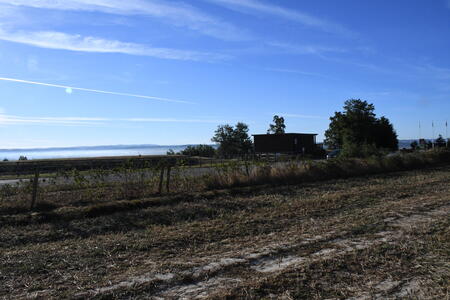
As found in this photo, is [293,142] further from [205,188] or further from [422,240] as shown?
[422,240]

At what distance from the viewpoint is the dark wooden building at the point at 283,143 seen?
50156 millimetres

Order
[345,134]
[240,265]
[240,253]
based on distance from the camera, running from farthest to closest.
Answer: [345,134] → [240,253] → [240,265]

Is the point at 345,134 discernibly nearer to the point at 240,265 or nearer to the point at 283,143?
the point at 283,143

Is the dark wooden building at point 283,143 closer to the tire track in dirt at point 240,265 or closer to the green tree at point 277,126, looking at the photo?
the green tree at point 277,126

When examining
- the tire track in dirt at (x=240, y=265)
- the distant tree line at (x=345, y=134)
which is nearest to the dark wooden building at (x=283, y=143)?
the distant tree line at (x=345, y=134)

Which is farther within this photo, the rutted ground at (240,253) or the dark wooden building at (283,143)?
the dark wooden building at (283,143)

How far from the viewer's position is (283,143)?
166 feet

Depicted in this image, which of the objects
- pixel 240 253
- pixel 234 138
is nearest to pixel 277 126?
pixel 234 138

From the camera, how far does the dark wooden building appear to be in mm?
50156

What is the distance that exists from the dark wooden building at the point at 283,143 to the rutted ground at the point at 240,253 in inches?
1593

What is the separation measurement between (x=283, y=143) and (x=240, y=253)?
1800 inches

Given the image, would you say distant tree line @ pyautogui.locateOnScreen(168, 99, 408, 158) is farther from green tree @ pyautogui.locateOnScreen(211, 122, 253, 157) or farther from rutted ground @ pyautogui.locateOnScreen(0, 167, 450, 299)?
rutted ground @ pyautogui.locateOnScreen(0, 167, 450, 299)

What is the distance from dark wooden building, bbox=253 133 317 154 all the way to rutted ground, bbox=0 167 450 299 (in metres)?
40.5

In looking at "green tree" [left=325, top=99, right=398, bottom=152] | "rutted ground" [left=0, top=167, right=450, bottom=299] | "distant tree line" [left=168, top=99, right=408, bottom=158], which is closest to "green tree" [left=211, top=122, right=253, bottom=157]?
"distant tree line" [left=168, top=99, right=408, bottom=158]
